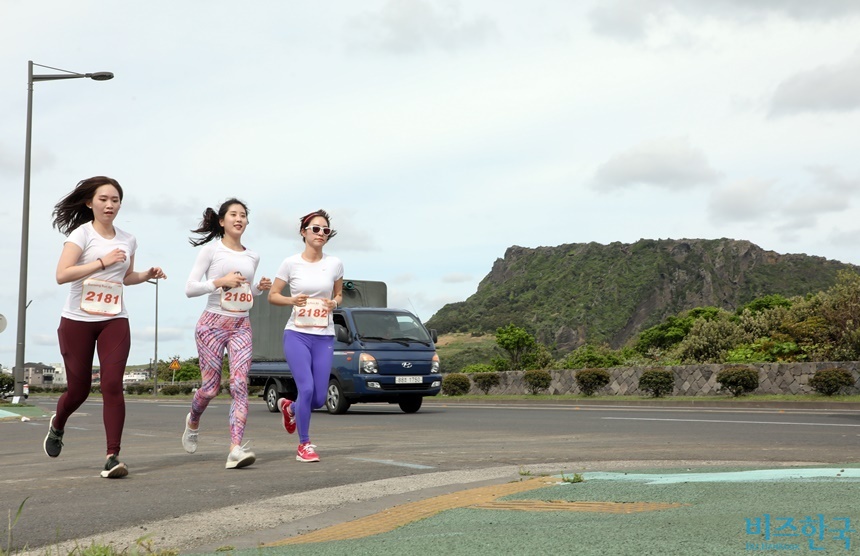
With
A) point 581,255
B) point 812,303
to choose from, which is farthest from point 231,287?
point 581,255

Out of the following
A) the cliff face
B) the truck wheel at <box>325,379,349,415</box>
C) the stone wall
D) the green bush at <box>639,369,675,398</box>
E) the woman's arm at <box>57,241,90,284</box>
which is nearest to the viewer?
the woman's arm at <box>57,241,90,284</box>

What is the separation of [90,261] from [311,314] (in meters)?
1.90

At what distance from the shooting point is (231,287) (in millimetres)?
7988

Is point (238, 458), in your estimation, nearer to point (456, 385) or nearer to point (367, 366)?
point (367, 366)

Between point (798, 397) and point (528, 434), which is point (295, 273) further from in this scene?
point (798, 397)

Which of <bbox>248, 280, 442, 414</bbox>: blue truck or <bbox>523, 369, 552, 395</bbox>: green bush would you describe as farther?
<bbox>523, 369, 552, 395</bbox>: green bush

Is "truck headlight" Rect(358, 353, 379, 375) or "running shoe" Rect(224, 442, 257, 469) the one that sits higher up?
"truck headlight" Rect(358, 353, 379, 375)

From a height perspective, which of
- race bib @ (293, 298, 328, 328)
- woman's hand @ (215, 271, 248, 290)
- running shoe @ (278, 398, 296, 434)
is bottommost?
running shoe @ (278, 398, 296, 434)

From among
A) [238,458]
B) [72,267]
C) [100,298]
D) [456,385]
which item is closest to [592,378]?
[456,385]

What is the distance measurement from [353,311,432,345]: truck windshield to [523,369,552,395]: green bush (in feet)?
37.9

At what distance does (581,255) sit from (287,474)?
10479cm

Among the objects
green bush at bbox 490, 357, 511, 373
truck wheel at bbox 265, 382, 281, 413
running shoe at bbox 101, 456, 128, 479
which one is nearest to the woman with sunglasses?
running shoe at bbox 101, 456, 128, 479

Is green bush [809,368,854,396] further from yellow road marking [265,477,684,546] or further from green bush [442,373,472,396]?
yellow road marking [265,477,684,546]

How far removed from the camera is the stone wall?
24580mm
